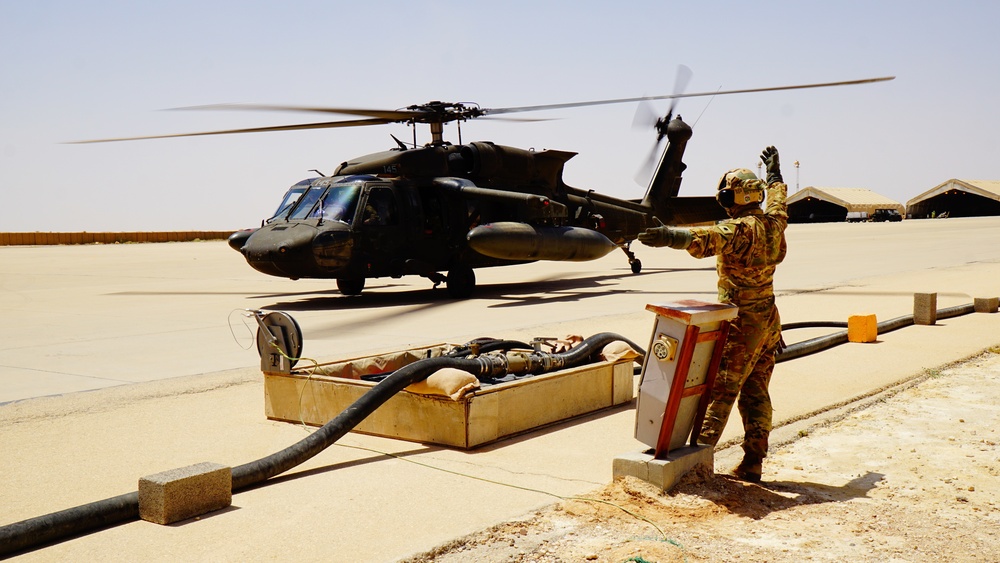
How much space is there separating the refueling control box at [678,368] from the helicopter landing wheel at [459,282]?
40.0 feet

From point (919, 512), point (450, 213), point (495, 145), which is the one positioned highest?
point (495, 145)

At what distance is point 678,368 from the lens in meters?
4.79

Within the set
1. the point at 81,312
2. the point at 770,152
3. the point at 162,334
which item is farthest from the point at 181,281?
the point at 770,152

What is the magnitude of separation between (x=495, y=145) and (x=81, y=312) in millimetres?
7917

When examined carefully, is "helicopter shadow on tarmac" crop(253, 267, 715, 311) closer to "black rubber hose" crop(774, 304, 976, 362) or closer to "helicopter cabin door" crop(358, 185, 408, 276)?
"helicopter cabin door" crop(358, 185, 408, 276)

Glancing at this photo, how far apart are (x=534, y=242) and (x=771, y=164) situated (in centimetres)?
1065

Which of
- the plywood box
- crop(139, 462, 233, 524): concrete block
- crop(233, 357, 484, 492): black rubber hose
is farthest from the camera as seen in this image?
the plywood box

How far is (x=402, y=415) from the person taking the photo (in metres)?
6.25

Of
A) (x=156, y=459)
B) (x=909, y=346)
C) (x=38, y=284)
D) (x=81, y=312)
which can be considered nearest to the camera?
(x=156, y=459)

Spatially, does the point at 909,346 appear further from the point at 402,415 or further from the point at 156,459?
the point at 156,459

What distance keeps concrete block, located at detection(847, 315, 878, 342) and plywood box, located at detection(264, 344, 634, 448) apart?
4348 mm

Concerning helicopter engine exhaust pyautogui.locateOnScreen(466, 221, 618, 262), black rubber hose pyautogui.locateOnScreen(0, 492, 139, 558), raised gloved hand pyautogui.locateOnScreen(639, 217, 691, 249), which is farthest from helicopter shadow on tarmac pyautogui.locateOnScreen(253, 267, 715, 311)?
raised gloved hand pyautogui.locateOnScreen(639, 217, 691, 249)

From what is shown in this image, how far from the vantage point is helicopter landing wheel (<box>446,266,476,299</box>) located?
17.1m

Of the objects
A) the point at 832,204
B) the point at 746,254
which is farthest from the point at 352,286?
the point at 832,204
